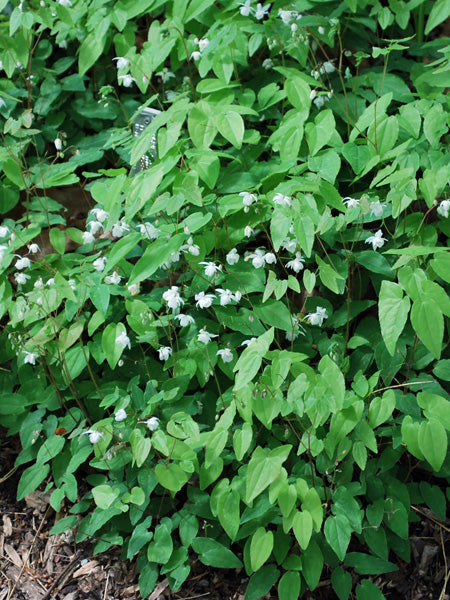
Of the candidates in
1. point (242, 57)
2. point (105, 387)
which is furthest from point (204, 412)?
point (242, 57)

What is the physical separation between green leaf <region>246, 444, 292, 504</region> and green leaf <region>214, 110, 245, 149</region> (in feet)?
3.77

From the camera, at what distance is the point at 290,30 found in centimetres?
303

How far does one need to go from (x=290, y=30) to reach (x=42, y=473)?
90.2 inches

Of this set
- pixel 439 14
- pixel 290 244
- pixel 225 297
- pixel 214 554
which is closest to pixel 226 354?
pixel 225 297

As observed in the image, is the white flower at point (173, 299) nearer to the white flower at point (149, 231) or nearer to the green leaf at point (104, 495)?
the white flower at point (149, 231)

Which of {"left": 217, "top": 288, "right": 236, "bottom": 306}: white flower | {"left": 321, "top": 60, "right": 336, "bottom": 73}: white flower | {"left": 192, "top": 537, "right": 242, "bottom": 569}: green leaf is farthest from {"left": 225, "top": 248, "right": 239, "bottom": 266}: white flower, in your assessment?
{"left": 321, "top": 60, "right": 336, "bottom": 73}: white flower

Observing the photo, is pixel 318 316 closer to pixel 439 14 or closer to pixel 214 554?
pixel 214 554

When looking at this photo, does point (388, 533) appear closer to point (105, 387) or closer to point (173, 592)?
point (173, 592)

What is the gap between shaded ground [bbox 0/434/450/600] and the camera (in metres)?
2.36

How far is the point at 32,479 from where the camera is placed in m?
2.55

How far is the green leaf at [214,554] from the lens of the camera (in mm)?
2275

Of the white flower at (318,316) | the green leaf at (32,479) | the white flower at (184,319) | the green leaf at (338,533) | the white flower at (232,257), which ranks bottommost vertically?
the green leaf at (338,533)

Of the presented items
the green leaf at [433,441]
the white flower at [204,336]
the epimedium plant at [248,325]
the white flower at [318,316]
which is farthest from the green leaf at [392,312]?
the white flower at [204,336]

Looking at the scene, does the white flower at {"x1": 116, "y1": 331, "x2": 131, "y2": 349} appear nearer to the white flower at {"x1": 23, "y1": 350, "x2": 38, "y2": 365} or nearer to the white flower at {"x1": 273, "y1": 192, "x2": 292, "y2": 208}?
the white flower at {"x1": 23, "y1": 350, "x2": 38, "y2": 365}
